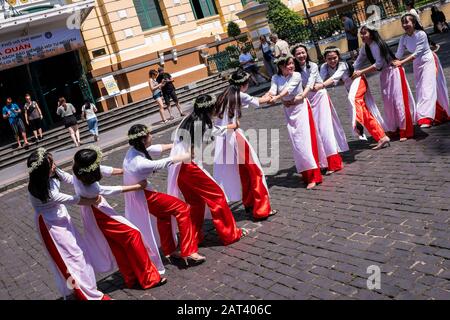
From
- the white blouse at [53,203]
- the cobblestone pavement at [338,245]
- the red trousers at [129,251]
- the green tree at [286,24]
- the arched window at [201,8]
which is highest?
the arched window at [201,8]

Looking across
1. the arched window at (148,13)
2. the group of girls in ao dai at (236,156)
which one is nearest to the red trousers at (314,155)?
the group of girls in ao dai at (236,156)

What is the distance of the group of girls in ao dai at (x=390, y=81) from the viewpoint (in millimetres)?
7812

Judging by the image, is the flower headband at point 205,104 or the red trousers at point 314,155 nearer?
the flower headband at point 205,104

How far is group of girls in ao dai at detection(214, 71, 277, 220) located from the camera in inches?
246

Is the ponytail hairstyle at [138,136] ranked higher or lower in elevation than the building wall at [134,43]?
lower

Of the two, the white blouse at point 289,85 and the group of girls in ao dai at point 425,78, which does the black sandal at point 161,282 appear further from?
the group of girls in ao dai at point 425,78

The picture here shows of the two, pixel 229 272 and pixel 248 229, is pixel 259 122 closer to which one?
pixel 248 229

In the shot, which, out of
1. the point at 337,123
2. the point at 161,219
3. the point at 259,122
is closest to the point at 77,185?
the point at 161,219

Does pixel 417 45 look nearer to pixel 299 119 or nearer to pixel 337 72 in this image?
pixel 337 72

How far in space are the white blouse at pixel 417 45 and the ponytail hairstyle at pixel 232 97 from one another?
130 inches

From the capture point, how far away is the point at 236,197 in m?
6.51

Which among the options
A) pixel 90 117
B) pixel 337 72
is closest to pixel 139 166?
pixel 337 72

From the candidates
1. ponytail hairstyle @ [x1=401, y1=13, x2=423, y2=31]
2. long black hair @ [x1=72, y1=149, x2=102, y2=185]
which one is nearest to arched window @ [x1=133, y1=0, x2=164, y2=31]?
ponytail hairstyle @ [x1=401, y1=13, x2=423, y2=31]

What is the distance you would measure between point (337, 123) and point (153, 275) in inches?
160
